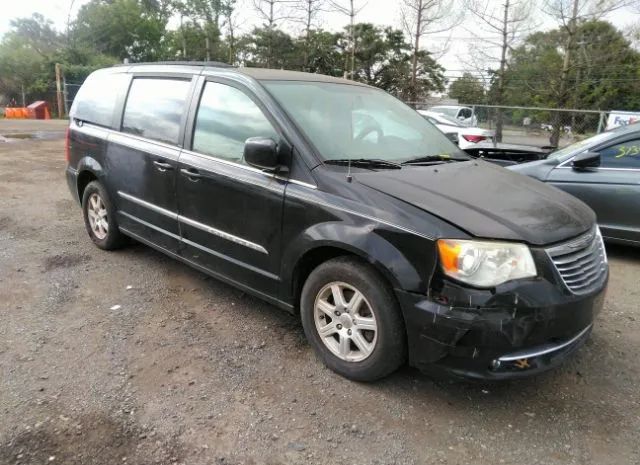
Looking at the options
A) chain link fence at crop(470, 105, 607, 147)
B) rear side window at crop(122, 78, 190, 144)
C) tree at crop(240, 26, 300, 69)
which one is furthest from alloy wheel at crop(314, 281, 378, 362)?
tree at crop(240, 26, 300, 69)

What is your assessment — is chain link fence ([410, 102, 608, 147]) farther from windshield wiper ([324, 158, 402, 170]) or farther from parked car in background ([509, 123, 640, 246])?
windshield wiper ([324, 158, 402, 170])

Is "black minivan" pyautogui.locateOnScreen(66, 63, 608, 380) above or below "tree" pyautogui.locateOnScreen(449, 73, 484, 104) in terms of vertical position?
below

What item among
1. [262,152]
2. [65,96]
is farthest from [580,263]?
[65,96]

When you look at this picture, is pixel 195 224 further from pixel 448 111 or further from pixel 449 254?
pixel 448 111

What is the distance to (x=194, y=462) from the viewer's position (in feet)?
7.66

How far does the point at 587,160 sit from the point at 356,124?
9.73 feet

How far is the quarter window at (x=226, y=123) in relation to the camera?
3.38 m

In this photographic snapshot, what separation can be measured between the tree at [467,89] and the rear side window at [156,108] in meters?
20.0

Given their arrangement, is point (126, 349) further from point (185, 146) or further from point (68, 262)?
point (68, 262)

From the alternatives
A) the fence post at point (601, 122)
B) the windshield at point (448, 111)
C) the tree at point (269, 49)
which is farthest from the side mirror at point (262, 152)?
the tree at point (269, 49)

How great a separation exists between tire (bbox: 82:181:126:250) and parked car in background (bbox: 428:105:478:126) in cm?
1140

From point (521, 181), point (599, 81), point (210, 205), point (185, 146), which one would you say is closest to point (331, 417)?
point (210, 205)

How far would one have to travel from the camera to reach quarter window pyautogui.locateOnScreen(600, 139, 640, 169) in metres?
5.11

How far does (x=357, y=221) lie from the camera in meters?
2.77
